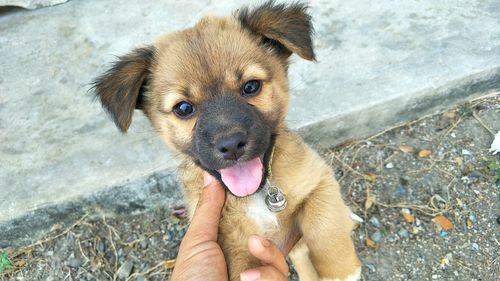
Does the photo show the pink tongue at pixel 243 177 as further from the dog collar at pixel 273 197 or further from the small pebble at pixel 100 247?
the small pebble at pixel 100 247

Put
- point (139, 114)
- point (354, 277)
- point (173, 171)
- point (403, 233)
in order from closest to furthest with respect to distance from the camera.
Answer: point (354, 277) < point (403, 233) < point (173, 171) < point (139, 114)

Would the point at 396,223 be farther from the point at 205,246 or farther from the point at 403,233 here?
the point at 205,246

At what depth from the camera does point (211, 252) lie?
96.9 inches

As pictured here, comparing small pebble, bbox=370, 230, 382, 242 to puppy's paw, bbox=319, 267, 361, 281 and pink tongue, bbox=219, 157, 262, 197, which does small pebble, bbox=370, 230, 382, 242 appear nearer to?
puppy's paw, bbox=319, 267, 361, 281

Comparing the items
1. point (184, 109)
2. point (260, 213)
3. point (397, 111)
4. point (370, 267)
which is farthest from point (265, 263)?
point (397, 111)

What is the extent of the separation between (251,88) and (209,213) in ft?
2.27

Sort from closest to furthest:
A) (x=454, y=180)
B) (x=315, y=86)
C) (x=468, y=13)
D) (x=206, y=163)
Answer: (x=206, y=163), (x=454, y=180), (x=315, y=86), (x=468, y=13)

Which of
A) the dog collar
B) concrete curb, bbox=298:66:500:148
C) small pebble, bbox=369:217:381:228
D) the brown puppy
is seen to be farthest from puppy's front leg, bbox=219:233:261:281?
concrete curb, bbox=298:66:500:148

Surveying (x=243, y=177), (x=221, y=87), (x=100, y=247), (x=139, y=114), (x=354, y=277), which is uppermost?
(x=221, y=87)

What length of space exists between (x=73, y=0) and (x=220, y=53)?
3522 millimetres

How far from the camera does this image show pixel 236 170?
2570 millimetres

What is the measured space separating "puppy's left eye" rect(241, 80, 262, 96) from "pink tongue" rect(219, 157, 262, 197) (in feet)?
1.11

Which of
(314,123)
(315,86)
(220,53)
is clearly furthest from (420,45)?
(220,53)

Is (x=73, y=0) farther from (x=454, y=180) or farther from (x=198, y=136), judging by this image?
(x=454, y=180)
